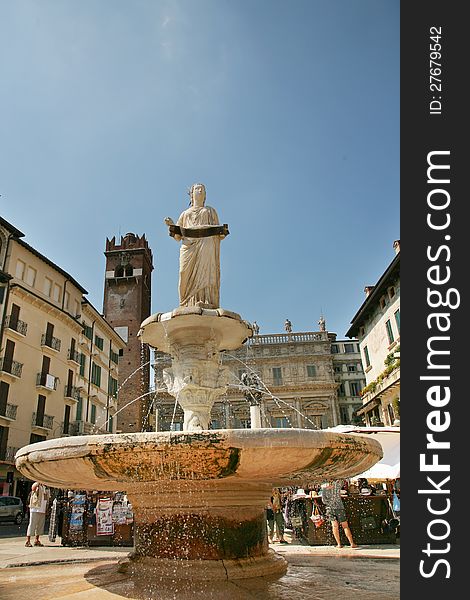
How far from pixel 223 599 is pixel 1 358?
26.2m

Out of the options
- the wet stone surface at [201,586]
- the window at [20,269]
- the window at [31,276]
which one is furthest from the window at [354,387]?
the wet stone surface at [201,586]

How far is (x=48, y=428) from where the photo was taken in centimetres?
2959

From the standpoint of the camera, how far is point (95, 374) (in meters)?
38.6

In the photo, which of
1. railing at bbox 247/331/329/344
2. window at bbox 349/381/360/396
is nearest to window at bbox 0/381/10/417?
railing at bbox 247/331/329/344

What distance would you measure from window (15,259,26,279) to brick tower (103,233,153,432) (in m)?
22.0

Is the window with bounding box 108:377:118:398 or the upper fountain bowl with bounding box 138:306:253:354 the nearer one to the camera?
the upper fountain bowl with bounding box 138:306:253:354

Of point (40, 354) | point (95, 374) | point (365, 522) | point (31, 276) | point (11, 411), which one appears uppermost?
point (31, 276)

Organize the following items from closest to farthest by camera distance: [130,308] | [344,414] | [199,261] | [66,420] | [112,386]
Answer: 1. [199,261]
2. [66,420]
3. [112,386]
4. [344,414]
5. [130,308]

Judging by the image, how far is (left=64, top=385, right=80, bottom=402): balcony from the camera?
107 ft

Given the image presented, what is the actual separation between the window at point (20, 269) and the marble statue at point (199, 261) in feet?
77.8

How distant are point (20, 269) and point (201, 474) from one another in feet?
95.9

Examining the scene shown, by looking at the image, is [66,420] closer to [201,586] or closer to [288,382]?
[288,382]

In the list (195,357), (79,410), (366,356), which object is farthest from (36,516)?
(79,410)

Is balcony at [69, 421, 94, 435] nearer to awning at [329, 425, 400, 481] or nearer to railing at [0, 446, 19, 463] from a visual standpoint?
railing at [0, 446, 19, 463]
